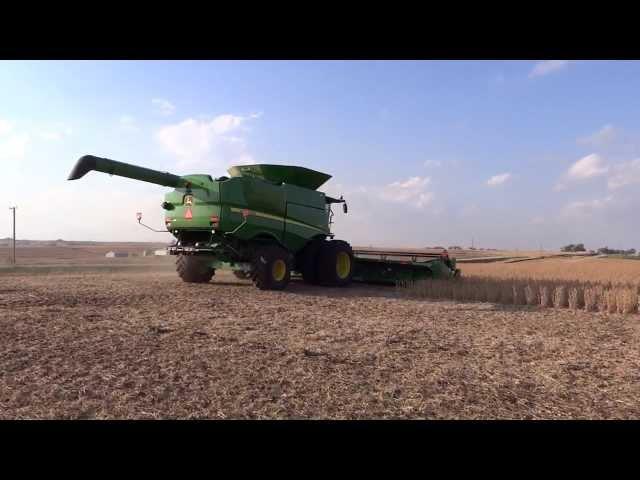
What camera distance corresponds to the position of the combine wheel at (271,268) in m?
10.9

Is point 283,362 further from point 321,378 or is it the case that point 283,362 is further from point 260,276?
point 260,276

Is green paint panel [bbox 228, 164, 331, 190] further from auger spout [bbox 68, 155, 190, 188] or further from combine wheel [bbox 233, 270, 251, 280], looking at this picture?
combine wheel [bbox 233, 270, 251, 280]

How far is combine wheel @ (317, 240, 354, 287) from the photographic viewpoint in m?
12.6

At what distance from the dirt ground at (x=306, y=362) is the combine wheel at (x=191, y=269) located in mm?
3847

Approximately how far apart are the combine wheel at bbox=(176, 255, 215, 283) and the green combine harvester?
0.01 meters

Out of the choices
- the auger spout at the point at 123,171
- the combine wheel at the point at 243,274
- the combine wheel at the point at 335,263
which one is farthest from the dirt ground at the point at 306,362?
the combine wheel at the point at 335,263

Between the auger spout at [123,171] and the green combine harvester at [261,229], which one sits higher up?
the auger spout at [123,171]

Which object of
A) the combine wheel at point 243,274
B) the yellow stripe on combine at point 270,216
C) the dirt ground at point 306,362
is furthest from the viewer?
the combine wheel at point 243,274

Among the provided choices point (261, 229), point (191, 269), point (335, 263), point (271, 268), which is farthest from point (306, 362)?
point (191, 269)

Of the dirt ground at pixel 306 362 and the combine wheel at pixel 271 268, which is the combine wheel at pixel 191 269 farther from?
the dirt ground at pixel 306 362

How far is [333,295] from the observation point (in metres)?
10.8

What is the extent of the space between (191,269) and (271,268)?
2.54 m

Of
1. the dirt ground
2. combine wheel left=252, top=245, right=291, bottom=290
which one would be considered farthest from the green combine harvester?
Answer: the dirt ground
